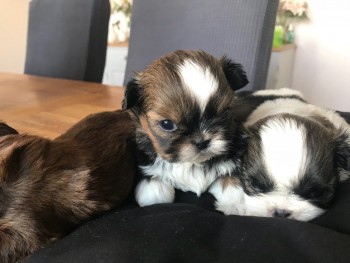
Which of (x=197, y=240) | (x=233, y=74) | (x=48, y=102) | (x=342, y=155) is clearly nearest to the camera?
(x=197, y=240)

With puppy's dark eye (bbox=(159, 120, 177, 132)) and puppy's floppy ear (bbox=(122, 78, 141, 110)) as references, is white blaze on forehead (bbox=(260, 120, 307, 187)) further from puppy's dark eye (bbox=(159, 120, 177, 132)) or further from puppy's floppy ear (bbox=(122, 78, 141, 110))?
puppy's floppy ear (bbox=(122, 78, 141, 110))

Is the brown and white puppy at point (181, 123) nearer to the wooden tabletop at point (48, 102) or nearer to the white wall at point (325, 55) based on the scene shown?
the wooden tabletop at point (48, 102)

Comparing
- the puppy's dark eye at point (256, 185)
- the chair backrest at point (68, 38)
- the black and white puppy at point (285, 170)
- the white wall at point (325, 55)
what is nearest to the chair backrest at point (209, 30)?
the chair backrest at point (68, 38)

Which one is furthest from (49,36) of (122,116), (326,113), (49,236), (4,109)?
(49,236)

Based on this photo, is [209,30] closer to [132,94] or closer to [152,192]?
[132,94]

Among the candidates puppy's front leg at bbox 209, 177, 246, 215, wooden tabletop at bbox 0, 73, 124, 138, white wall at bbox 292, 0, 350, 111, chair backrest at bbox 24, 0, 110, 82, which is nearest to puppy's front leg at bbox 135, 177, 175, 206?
puppy's front leg at bbox 209, 177, 246, 215

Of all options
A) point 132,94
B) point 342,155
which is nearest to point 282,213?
point 342,155
